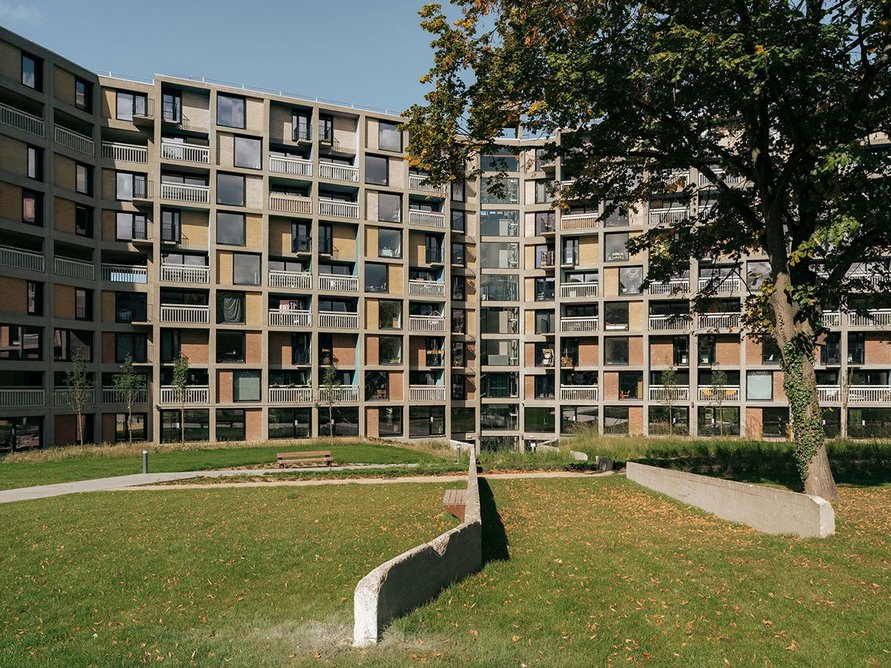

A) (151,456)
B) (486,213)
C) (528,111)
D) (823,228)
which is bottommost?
(151,456)

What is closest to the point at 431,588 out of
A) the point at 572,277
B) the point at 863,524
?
the point at 863,524

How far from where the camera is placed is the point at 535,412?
48469mm

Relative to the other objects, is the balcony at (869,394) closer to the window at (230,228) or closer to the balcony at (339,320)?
the balcony at (339,320)

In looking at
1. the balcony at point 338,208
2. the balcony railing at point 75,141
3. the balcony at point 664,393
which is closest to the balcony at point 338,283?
the balcony at point 338,208

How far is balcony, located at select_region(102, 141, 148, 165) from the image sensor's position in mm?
38781

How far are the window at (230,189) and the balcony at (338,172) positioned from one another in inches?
208

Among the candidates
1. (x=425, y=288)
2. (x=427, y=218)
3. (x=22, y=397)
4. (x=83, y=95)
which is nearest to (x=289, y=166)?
(x=427, y=218)

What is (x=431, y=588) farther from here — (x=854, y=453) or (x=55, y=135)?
(x=55, y=135)

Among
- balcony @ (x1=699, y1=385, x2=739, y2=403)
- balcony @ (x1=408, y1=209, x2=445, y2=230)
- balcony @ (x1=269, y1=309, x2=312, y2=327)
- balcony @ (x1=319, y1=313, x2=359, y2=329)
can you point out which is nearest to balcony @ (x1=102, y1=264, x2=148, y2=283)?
balcony @ (x1=269, y1=309, x2=312, y2=327)

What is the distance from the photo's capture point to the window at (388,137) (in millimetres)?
44594

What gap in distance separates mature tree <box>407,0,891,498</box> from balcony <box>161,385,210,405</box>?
2712 cm

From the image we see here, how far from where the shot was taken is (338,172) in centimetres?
Answer: 4328

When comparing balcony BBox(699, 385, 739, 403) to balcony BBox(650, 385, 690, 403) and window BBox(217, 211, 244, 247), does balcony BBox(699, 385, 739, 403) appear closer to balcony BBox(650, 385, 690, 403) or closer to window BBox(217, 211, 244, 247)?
balcony BBox(650, 385, 690, 403)

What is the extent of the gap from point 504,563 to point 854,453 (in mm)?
21294
